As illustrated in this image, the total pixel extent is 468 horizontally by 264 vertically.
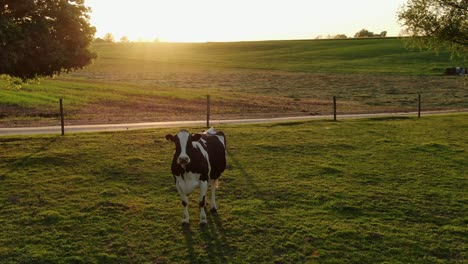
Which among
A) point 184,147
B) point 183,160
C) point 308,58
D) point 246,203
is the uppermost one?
point 308,58

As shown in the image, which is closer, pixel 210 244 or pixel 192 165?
pixel 210 244

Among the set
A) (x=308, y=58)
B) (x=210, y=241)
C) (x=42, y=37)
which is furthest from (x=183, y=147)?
(x=308, y=58)

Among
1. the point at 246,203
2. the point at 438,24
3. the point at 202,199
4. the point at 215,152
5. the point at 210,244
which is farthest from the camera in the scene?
the point at 438,24

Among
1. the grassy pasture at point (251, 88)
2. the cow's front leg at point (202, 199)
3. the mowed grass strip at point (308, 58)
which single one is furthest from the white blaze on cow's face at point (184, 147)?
the mowed grass strip at point (308, 58)

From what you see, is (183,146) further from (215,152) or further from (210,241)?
(210,241)

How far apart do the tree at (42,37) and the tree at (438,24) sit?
21501 mm

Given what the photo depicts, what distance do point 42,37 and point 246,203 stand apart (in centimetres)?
1035

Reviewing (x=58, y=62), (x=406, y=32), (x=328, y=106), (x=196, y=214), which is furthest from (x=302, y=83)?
(x=196, y=214)

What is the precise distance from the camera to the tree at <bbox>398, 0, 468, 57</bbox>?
29.1 metres

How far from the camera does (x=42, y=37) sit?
17609mm

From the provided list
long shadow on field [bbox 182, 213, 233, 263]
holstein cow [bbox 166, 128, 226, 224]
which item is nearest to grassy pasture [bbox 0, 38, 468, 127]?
holstein cow [bbox 166, 128, 226, 224]

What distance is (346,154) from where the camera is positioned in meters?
20.3

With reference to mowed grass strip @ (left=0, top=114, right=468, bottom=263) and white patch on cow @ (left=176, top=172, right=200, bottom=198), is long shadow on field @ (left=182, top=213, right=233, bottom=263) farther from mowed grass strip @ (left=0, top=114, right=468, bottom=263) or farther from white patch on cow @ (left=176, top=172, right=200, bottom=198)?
white patch on cow @ (left=176, top=172, right=200, bottom=198)

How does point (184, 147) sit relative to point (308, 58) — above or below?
below
